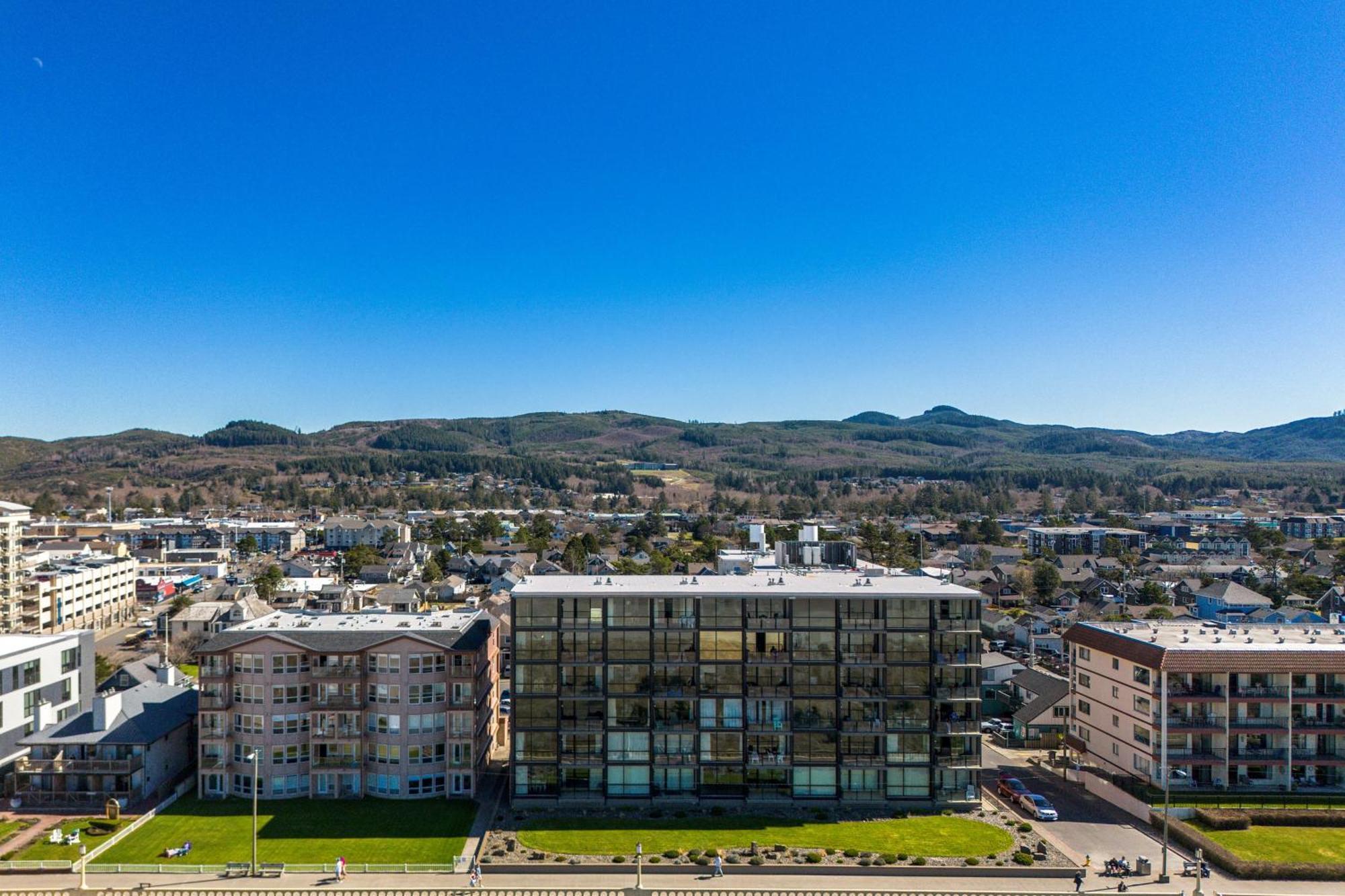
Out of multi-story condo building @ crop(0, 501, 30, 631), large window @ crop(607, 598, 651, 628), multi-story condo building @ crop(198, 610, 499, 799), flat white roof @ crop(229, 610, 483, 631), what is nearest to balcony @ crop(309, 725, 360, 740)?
multi-story condo building @ crop(198, 610, 499, 799)

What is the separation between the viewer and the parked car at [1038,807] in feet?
151

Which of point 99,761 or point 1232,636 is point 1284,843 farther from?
point 99,761

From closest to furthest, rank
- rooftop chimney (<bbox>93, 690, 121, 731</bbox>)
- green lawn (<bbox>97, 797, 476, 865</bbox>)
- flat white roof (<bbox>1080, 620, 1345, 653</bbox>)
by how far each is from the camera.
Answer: green lawn (<bbox>97, 797, 476, 865</bbox>)
rooftop chimney (<bbox>93, 690, 121, 731</bbox>)
flat white roof (<bbox>1080, 620, 1345, 653</bbox>)

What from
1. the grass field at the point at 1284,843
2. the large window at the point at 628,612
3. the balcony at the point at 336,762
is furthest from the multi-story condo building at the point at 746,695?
the grass field at the point at 1284,843

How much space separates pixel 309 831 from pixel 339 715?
646 cm

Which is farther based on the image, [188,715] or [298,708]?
[188,715]

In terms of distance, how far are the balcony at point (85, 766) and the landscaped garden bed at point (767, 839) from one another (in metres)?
20.1

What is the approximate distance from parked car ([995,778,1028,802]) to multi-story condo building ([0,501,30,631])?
92585 mm

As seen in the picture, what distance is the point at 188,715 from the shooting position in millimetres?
51375

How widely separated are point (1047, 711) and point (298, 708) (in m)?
48.2

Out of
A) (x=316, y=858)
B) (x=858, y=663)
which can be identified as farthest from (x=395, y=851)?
(x=858, y=663)

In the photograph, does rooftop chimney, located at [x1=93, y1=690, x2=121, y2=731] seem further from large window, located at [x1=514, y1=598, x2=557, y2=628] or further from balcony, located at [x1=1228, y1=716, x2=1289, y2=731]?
balcony, located at [x1=1228, y1=716, x2=1289, y2=731]

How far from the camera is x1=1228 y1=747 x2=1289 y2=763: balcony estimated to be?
48906mm

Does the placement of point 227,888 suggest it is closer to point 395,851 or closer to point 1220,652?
point 395,851
